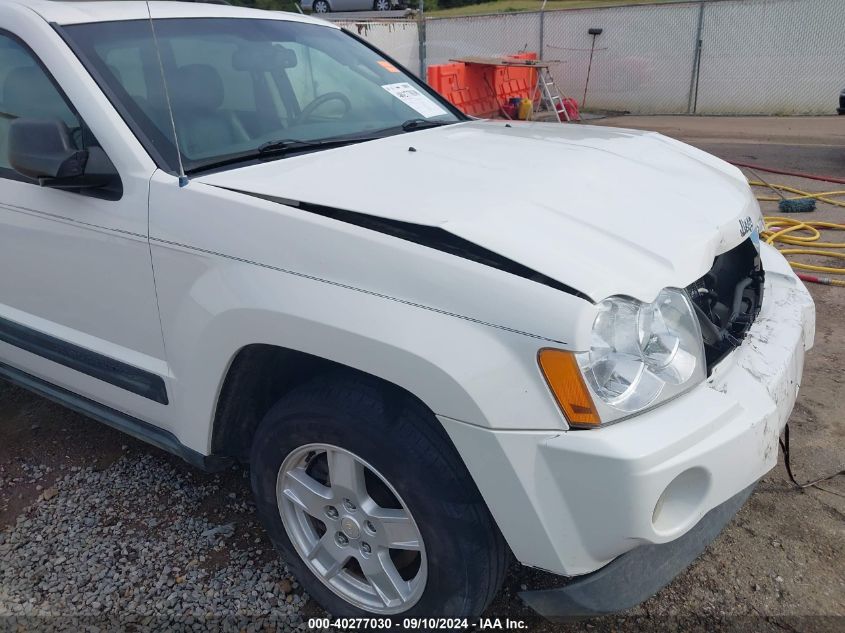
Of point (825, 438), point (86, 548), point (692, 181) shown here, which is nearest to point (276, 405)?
point (86, 548)

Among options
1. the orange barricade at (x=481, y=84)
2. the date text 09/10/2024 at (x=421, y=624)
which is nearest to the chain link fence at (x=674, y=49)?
the orange barricade at (x=481, y=84)

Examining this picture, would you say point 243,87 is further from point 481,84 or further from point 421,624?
point 481,84

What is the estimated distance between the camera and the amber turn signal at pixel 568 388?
5.01ft

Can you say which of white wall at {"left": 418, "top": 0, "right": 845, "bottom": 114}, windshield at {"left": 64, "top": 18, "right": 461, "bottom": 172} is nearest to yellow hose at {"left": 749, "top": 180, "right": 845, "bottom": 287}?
windshield at {"left": 64, "top": 18, "right": 461, "bottom": 172}

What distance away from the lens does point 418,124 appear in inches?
116

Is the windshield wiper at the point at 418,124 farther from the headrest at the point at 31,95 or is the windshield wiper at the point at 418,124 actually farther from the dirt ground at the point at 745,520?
the dirt ground at the point at 745,520

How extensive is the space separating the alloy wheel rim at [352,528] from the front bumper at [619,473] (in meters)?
0.34

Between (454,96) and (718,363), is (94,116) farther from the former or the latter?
(454,96)

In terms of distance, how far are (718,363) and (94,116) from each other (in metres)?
2.01

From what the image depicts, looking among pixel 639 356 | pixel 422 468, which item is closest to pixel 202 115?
pixel 422 468

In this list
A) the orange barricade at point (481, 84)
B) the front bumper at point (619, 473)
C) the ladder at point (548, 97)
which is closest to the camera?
the front bumper at point (619, 473)

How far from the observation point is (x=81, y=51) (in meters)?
2.29

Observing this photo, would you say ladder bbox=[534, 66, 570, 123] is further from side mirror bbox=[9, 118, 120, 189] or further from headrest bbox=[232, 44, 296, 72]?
side mirror bbox=[9, 118, 120, 189]

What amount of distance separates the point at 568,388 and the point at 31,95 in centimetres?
221
